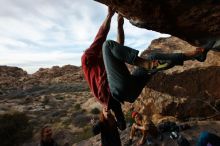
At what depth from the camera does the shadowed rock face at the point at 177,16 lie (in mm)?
5227

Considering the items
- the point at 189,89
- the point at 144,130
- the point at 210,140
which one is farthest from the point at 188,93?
the point at 210,140

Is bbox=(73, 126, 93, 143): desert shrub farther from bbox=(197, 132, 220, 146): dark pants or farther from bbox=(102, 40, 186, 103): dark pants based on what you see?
bbox=(102, 40, 186, 103): dark pants

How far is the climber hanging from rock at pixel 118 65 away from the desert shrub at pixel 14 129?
18745 millimetres

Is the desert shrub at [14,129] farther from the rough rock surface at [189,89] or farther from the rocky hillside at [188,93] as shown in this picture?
the rough rock surface at [189,89]

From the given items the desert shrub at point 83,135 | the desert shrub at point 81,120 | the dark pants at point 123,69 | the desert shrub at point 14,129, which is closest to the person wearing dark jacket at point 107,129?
the dark pants at point 123,69

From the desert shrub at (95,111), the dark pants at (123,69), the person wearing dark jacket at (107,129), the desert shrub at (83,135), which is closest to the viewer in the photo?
the dark pants at (123,69)

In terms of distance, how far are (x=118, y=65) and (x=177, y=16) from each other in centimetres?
145

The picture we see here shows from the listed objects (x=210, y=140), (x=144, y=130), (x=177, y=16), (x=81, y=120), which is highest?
(x=177, y=16)

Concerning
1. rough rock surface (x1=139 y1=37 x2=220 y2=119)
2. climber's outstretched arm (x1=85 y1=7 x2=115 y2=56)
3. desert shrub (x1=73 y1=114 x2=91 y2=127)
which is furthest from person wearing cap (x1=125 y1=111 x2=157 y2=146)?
desert shrub (x1=73 y1=114 x2=91 y2=127)

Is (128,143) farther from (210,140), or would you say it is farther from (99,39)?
(99,39)

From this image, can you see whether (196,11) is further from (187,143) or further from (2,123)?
(2,123)

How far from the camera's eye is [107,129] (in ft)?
20.4

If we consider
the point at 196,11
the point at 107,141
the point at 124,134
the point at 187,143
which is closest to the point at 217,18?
the point at 196,11

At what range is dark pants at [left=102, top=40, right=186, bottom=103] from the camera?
471cm
